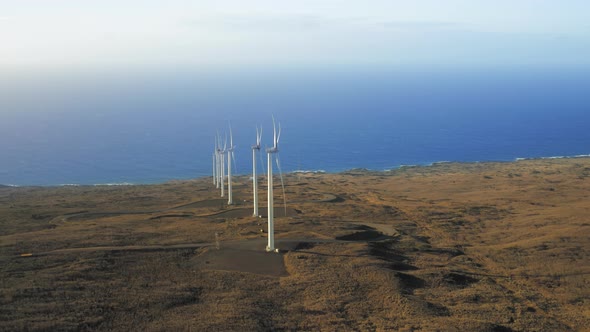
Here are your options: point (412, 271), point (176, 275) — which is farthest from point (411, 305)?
point (176, 275)

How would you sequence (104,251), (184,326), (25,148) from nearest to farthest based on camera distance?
(184,326), (104,251), (25,148)

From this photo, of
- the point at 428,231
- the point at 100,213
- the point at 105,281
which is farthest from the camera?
the point at 100,213

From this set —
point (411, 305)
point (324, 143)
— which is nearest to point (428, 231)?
point (411, 305)

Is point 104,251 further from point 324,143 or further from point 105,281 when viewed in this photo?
point 324,143

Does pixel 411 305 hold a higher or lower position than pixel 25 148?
lower

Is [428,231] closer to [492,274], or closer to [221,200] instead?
[492,274]

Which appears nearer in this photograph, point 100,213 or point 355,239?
point 355,239
